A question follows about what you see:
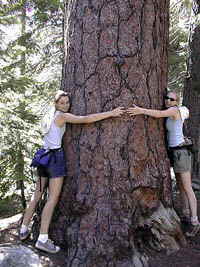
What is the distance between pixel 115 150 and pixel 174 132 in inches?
34.4

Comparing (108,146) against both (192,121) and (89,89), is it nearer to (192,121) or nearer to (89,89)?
(89,89)

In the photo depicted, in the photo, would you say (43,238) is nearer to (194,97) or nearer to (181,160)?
(181,160)

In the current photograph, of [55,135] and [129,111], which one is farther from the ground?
[129,111]

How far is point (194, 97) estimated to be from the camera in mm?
→ 6801

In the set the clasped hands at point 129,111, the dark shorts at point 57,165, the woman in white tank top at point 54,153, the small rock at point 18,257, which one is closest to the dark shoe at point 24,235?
the woman in white tank top at point 54,153

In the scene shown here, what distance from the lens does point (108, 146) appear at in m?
3.39

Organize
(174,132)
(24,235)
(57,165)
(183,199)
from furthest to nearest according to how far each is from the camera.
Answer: (183,199) → (174,132) → (24,235) → (57,165)

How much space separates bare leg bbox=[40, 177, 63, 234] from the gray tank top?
53.6 inches

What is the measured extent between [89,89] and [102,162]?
0.77m

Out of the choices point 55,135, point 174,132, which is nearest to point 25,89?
point 55,135

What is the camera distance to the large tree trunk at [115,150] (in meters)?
3.33

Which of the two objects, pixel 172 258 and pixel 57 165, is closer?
pixel 172 258

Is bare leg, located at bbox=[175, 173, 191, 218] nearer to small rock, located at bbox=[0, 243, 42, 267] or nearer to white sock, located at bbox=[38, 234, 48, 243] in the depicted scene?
white sock, located at bbox=[38, 234, 48, 243]

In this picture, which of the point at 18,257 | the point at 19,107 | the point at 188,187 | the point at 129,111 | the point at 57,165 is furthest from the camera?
the point at 19,107
